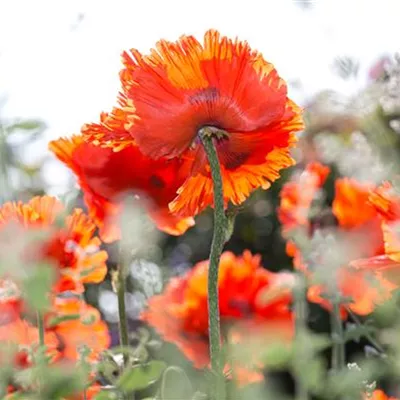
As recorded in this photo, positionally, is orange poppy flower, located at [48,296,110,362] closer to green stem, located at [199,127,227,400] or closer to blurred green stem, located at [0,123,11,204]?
blurred green stem, located at [0,123,11,204]

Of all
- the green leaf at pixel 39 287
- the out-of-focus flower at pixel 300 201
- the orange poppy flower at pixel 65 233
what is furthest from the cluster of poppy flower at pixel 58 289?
the out-of-focus flower at pixel 300 201

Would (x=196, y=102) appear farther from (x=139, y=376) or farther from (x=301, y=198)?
(x=301, y=198)

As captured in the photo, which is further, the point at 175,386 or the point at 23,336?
the point at 23,336

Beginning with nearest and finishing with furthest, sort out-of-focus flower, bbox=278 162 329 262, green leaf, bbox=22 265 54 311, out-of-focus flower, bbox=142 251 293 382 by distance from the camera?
1. green leaf, bbox=22 265 54 311
2. out-of-focus flower, bbox=142 251 293 382
3. out-of-focus flower, bbox=278 162 329 262

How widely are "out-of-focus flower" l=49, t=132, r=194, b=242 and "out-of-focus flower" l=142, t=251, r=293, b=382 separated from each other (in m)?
0.25

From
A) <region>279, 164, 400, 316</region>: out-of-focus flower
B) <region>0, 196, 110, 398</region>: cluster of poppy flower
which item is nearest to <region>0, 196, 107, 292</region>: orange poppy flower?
<region>0, 196, 110, 398</region>: cluster of poppy flower

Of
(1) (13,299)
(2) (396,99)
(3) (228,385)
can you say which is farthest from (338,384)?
(2) (396,99)

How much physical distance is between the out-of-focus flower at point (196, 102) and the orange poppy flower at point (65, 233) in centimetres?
14

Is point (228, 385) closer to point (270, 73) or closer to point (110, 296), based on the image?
point (270, 73)

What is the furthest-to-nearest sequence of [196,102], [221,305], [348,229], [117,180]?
[348,229] < [221,305] < [117,180] < [196,102]

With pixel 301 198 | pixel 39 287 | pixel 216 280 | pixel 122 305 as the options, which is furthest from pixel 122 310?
pixel 301 198

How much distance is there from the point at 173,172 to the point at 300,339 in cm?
28

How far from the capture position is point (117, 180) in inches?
58.2

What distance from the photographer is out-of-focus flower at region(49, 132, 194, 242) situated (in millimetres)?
1409
